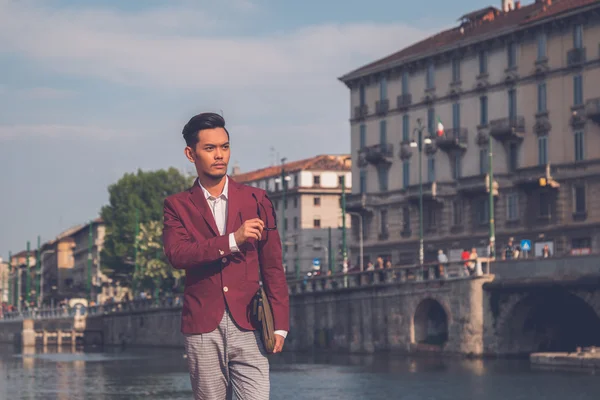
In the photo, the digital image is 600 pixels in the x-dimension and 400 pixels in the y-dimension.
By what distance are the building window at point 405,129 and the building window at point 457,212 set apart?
7.48 metres

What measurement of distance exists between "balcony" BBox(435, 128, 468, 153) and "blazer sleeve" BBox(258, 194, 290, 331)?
73747 mm

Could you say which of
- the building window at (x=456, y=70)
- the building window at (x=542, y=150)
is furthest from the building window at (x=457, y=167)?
the building window at (x=542, y=150)

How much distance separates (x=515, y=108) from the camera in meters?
78.9

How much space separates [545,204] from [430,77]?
14.6m

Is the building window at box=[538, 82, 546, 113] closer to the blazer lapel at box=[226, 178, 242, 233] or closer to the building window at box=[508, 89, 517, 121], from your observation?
the building window at box=[508, 89, 517, 121]

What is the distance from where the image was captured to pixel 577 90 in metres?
74.6

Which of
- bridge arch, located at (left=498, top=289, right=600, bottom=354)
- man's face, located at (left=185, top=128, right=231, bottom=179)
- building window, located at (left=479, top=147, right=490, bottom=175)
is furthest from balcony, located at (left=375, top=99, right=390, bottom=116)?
man's face, located at (left=185, top=128, right=231, bottom=179)

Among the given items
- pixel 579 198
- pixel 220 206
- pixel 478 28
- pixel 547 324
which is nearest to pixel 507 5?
pixel 478 28

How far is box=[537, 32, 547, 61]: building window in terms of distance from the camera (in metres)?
76.9

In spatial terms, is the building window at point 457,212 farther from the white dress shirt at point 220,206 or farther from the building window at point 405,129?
the white dress shirt at point 220,206

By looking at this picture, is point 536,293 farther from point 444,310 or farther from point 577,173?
point 577,173

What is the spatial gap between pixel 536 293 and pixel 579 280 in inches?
154

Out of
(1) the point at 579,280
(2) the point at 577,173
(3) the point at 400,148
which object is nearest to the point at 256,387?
(1) the point at 579,280

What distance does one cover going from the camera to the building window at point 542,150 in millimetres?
76125
